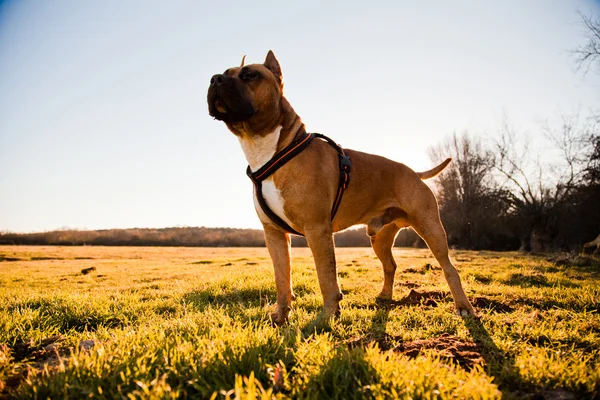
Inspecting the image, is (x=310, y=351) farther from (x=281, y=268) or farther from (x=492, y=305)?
(x=492, y=305)

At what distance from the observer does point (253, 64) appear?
3969mm

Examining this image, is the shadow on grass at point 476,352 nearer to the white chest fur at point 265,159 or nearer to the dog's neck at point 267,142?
the white chest fur at point 265,159

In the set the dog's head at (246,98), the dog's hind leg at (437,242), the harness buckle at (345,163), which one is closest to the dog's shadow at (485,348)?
the dog's hind leg at (437,242)

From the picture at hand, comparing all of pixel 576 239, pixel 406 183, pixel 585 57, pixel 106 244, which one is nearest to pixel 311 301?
pixel 406 183

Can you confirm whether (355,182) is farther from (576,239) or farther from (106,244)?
(576,239)

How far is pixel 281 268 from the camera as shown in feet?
13.7

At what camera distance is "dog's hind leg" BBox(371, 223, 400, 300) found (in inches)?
207

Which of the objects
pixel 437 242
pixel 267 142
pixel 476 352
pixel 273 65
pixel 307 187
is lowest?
pixel 476 352

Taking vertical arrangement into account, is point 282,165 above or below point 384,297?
above

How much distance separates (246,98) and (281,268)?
1.96m

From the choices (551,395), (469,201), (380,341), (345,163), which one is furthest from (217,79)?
(469,201)

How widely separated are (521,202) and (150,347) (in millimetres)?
33036

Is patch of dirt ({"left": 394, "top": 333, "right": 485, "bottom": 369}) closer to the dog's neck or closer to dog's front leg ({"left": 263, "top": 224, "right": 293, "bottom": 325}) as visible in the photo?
dog's front leg ({"left": 263, "top": 224, "right": 293, "bottom": 325})

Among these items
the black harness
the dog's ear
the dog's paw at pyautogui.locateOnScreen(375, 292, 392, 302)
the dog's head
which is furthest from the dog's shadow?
the dog's ear
